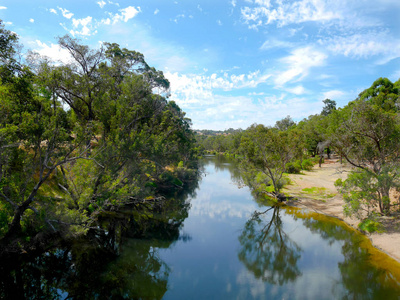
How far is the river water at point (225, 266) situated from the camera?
39.5 ft

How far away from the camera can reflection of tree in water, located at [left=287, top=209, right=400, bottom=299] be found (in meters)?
12.0

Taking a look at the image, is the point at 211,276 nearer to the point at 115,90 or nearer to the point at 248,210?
the point at 248,210

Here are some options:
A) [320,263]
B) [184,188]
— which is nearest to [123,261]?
[320,263]

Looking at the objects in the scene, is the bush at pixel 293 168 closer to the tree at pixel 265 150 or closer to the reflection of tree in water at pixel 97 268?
the tree at pixel 265 150

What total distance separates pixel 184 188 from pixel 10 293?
30.1 metres

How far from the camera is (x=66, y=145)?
50.3 feet

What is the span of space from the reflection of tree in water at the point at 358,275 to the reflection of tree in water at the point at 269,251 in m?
2.54

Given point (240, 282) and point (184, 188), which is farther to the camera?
point (184, 188)

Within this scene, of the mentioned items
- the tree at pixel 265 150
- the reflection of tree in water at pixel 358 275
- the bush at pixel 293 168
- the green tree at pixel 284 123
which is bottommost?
the reflection of tree in water at pixel 358 275

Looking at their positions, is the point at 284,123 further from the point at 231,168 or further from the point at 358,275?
the point at 358,275

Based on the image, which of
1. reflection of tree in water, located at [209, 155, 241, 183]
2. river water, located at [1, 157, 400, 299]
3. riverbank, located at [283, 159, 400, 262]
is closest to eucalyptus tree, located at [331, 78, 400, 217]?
riverbank, located at [283, 159, 400, 262]

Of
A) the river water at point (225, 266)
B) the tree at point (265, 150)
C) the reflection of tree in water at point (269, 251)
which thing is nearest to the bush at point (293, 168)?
the tree at point (265, 150)

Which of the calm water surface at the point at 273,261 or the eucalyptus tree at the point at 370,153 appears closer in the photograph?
the calm water surface at the point at 273,261

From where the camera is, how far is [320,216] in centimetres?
2394
